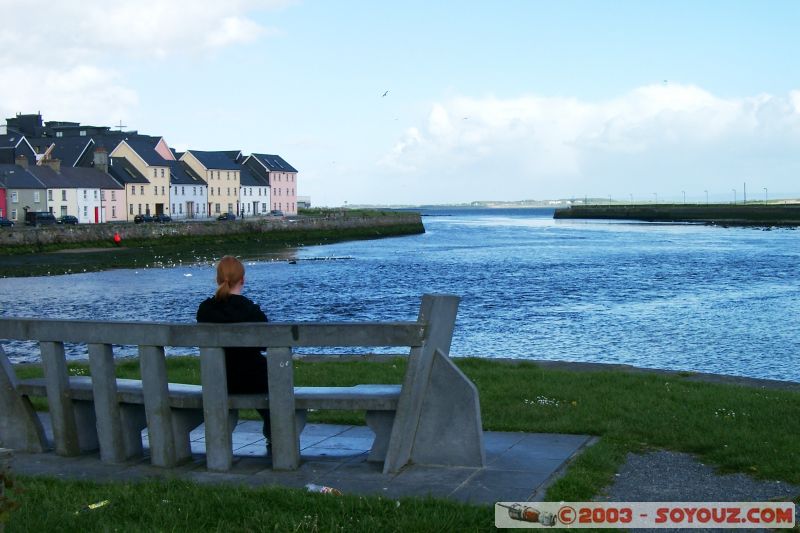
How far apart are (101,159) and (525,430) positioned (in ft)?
336

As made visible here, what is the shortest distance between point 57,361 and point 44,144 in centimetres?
11199

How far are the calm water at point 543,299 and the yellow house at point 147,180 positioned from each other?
35.0 metres

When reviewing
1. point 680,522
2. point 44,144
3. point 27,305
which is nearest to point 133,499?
point 680,522

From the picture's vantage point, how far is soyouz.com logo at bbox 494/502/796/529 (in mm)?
5828

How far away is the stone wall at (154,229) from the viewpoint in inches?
2805

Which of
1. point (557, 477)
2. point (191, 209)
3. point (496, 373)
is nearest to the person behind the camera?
point (557, 477)

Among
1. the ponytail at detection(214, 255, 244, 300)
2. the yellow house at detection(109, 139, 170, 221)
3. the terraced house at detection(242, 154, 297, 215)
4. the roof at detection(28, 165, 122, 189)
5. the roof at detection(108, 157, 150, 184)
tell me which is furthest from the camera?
the terraced house at detection(242, 154, 297, 215)

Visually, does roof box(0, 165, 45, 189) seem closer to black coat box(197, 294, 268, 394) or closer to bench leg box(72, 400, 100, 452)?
bench leg box(72, 400, 100, 452)

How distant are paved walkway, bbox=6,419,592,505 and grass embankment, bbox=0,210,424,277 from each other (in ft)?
165

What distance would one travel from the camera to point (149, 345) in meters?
7.75

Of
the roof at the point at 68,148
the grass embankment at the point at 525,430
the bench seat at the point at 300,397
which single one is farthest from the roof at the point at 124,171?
the bench seat at the point at 300,397

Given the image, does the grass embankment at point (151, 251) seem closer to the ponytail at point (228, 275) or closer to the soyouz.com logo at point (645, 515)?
the ponytail at point (228, 275)

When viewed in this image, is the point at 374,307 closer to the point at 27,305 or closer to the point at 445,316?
the point at 27,305

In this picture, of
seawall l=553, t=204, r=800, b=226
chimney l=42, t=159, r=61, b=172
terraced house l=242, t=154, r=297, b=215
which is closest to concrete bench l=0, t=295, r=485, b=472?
chimney l=42, t=159, r=61, b=172
